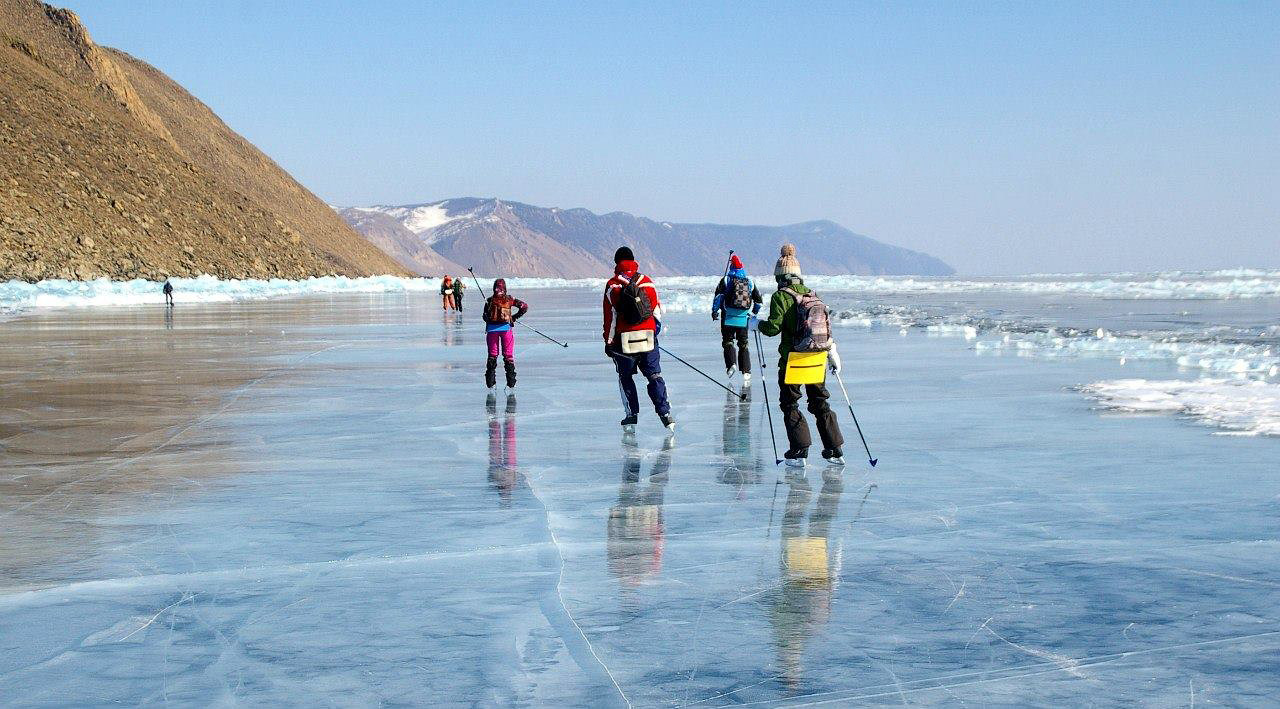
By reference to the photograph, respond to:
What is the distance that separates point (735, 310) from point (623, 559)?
1084 cm

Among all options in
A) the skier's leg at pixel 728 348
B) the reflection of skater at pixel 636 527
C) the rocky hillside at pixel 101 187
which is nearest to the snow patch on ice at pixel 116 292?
the rocky hillside at pixel 101 187

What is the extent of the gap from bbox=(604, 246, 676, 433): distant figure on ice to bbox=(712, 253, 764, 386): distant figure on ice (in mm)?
4433

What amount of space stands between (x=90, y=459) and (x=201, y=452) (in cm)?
81

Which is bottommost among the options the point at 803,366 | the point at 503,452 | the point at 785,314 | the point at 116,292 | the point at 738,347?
the point at 503,452

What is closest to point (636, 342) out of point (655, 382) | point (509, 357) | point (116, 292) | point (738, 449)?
point (655, 382)

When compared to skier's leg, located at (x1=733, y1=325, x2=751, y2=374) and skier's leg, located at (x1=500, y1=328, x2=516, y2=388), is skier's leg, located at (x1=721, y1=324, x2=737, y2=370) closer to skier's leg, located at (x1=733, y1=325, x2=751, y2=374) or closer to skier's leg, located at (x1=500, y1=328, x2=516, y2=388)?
skier's leg, located at (x1=733, y1=325, x2=751, y2=374)

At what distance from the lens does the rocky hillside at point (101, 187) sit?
247 feet

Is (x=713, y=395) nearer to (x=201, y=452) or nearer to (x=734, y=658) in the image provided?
(x=201, y=452)

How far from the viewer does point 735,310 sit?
17.2 m

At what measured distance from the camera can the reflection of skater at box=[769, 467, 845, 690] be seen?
16.5ft

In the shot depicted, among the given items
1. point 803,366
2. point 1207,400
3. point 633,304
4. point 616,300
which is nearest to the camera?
point 803,366

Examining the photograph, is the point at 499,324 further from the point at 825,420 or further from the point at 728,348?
the point at 825,420

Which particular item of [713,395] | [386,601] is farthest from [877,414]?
[386,601]

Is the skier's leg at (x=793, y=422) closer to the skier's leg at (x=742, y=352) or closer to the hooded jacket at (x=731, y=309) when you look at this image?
the skier's leg at (x=742, y=352)
